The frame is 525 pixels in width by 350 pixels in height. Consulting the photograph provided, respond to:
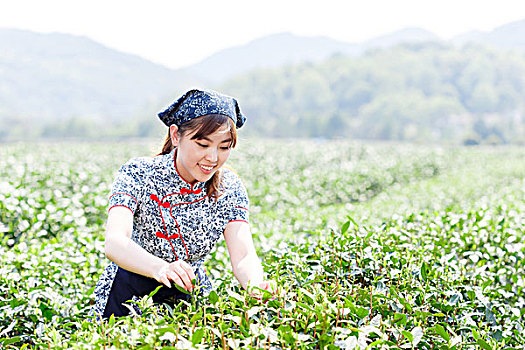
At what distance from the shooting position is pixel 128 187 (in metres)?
1.83

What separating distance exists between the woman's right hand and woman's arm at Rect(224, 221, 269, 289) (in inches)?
11.8

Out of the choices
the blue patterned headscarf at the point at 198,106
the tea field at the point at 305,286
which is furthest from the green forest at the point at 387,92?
the blue patterned headscarf at the point at 198,106

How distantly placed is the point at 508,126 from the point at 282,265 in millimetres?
74294

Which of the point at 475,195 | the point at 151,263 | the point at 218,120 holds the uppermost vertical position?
the point at 218,120

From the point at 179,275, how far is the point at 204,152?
500 mm

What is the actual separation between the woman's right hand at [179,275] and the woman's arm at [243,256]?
0.99 ft

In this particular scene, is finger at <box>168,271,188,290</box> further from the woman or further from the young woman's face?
the young woman's face

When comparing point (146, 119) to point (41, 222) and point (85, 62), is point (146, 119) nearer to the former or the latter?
point (85, 62)

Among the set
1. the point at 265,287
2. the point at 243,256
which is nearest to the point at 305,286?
the point at 265,287

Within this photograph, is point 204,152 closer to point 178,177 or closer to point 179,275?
point 178,177

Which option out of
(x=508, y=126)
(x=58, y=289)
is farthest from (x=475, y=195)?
Result: (x=508, y=126)

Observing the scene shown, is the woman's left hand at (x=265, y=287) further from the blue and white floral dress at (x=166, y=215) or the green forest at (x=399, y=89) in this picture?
the green forest at (x=399, y=89)

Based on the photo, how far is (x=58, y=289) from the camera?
2613 millimetres

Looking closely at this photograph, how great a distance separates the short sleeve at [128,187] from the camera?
179 cm
